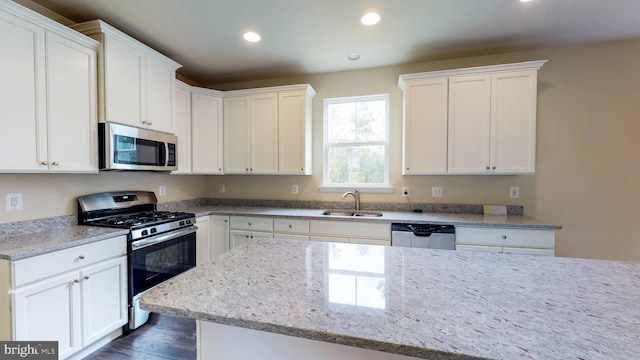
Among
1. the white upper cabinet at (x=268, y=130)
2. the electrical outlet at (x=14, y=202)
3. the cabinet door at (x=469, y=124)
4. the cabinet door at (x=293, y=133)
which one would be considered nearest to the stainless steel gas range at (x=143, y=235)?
the electrical outlet at (x=14, y=202)

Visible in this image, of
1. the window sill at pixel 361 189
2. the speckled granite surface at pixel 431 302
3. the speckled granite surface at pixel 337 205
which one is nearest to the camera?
the speckled granite surface at pixel 431 302

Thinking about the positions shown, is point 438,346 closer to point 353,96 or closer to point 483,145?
point 483,145

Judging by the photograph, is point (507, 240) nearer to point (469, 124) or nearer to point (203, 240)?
point (469, 124)

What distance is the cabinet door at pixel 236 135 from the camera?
3.40 m

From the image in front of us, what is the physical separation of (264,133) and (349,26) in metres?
1.58

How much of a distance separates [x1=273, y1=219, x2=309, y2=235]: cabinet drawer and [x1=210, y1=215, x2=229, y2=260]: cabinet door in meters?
0.64

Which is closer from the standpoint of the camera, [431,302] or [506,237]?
[431,302]

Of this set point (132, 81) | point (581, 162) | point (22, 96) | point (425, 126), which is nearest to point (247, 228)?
point (132, 81)

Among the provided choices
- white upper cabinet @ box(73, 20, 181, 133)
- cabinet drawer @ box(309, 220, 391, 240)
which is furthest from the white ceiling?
cabinet drawer @ box(309, 220, 391, 240)

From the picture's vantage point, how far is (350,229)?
9.17ft

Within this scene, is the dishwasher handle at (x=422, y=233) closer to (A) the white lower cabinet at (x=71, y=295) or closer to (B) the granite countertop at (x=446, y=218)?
(B) the granite countertop at (x=446, y=218)

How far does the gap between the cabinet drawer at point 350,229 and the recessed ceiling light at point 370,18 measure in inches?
74.3

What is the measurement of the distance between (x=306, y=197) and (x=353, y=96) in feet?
4.77

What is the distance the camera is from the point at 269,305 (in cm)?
88
